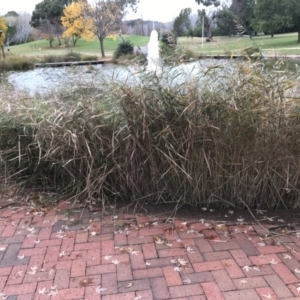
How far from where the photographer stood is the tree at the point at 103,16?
2986cm

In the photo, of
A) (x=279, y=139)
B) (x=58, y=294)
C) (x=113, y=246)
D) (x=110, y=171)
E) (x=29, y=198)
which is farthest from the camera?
(x=29, y=198)

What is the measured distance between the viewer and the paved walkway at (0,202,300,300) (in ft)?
5.92

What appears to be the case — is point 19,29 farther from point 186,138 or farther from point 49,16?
point 186,138

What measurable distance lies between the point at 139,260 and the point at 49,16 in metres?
37.7

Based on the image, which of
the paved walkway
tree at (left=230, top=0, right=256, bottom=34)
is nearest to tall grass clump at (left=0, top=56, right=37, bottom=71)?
tree at (left=230, top=0, right=256, bottom=34)

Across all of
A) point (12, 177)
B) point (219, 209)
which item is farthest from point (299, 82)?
point (12, 177)

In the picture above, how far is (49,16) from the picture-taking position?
117 feet

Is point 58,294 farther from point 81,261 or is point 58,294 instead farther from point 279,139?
point 279,139

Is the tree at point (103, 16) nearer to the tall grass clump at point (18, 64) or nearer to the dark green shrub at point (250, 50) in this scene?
the tall grass clump at point (18, 64)

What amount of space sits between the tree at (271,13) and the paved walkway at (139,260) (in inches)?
945

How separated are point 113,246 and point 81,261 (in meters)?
0.23

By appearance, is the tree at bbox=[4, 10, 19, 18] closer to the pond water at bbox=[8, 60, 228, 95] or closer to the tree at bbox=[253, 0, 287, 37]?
the tree at bbox=[253, 0, 287, 37]

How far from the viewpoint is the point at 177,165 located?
2.54 m

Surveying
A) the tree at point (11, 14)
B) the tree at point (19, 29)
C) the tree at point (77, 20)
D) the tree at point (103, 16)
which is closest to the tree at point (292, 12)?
the tree at point (103, 16)
